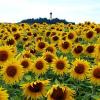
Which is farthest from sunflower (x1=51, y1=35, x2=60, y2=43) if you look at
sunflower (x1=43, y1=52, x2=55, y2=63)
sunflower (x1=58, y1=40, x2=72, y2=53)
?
sunflower (x1=43, y1=52, x2=55, y2=63)

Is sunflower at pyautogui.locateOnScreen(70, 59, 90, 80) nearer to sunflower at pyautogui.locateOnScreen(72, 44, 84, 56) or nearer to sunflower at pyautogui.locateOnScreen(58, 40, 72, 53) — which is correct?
sunflower at pyautogui.locateOnScreen(72, 44, 84, 56)

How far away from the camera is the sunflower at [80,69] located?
788 cm

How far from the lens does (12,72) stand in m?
7.52

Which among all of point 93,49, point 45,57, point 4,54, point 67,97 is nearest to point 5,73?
point 4,54

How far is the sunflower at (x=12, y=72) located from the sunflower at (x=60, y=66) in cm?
122

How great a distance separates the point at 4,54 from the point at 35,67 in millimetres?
601

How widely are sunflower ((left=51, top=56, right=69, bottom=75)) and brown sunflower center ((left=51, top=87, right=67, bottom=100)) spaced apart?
303 centimetres

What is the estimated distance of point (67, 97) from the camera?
543 cm

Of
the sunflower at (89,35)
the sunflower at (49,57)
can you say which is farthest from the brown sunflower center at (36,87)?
the sunflower at (89,35)

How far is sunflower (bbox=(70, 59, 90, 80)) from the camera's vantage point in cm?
788

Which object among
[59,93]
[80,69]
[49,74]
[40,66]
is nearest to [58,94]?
[59,93]

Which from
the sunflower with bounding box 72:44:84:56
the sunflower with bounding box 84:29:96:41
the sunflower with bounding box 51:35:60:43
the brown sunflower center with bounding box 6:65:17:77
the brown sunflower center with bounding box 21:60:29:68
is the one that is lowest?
the sunflower with bounding box 51:35:60:43

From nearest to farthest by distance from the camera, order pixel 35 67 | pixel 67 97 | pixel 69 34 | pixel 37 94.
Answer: pixel 67 97
pixel 37 94
pixel 35 67
pixel 69 34

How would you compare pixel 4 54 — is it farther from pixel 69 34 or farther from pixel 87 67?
pixel 69 34
